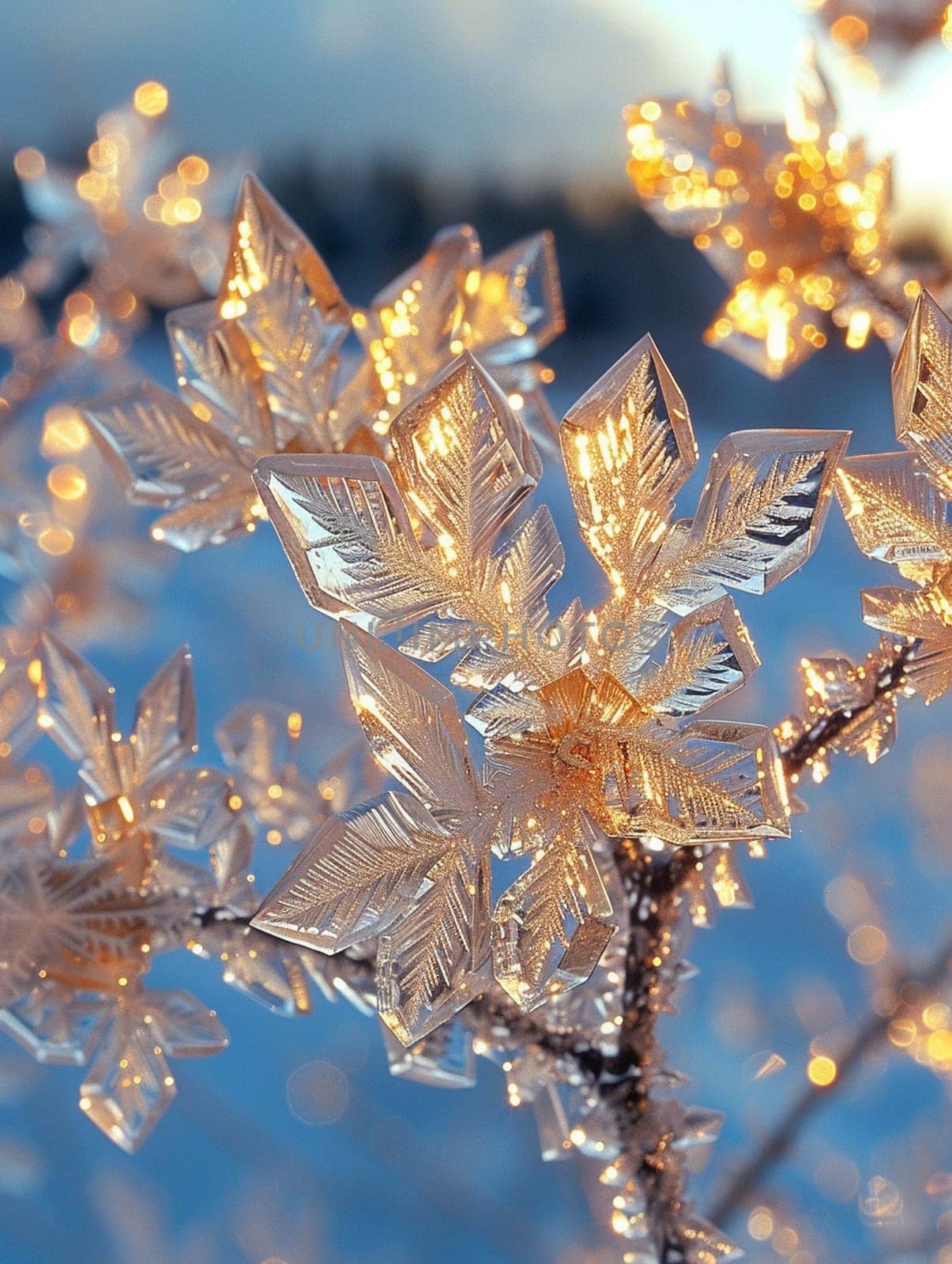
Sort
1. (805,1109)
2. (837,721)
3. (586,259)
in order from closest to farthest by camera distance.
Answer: (837,721) < (805,1109) < (586,259)

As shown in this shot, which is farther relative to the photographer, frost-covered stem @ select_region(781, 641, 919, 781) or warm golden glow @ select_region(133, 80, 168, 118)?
warm golden glow @ select_region(133, 80, 168, 118)

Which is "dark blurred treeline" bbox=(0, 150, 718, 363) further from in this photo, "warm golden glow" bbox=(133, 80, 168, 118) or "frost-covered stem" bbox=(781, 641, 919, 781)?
"frost-covered stem" bbox=(781, 641, 919, 781)

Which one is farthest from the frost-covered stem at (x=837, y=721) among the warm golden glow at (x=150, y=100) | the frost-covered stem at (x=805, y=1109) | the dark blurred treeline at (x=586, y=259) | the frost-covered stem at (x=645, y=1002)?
the dark blurred treeline at (x=586, y=259)

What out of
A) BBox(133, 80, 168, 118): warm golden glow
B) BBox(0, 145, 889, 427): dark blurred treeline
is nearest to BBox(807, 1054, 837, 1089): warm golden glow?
BBox(133, 80, 168, 118): warm golden glow

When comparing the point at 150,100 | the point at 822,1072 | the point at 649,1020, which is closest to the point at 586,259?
the point at 150,100

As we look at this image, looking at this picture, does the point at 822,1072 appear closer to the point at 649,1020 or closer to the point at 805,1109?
the point at 805,1109

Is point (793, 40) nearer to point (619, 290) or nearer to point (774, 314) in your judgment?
point (619, 290)

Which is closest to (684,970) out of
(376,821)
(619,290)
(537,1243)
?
(376,821)

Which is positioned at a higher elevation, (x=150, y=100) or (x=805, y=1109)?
(x=150, y=100)
